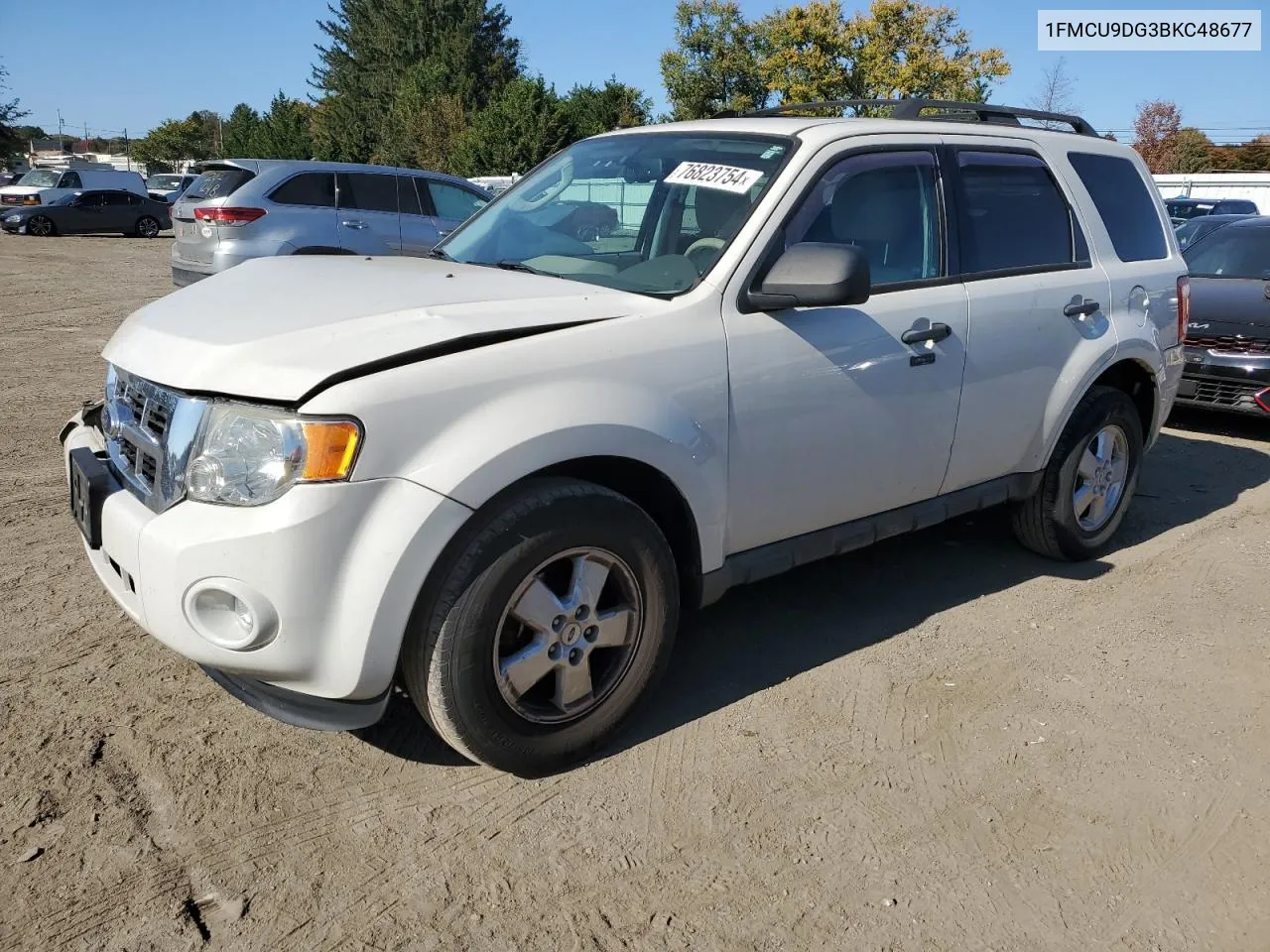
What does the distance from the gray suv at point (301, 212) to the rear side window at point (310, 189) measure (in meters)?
0.01

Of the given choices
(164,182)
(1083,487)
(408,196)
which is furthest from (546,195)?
(164,182)

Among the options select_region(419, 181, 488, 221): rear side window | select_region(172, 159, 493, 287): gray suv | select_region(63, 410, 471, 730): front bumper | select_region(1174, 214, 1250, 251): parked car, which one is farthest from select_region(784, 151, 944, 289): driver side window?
select_region(1174, 214, 1250, 251): parked car

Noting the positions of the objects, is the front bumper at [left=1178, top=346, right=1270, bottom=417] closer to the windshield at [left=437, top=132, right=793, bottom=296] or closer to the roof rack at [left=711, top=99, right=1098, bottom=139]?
the roof rack at [left=711, top=99, right=1098, bottom=139]

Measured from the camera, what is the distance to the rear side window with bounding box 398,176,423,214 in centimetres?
1237

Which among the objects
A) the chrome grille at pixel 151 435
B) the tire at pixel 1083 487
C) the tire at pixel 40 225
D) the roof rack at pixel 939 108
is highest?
the roof rack at pixel 939 108

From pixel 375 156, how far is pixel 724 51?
22524 mm

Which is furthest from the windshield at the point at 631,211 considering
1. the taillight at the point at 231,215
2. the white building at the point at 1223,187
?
the white building at the point at 1223,187

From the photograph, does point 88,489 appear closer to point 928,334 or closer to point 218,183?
point 928,334

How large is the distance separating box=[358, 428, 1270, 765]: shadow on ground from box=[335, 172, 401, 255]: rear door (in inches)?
334

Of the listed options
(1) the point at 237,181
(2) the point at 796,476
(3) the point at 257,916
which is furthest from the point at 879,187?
(1) the point at 237,181

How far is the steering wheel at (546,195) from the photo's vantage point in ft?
13.4

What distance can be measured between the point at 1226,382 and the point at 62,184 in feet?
98.6

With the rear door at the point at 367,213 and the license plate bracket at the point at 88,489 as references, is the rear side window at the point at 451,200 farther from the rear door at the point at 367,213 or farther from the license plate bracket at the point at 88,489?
the license plate bracket at the point at 88,489

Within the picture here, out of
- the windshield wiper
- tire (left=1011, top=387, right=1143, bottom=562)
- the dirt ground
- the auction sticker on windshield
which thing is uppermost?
the auction sticker on windshield
